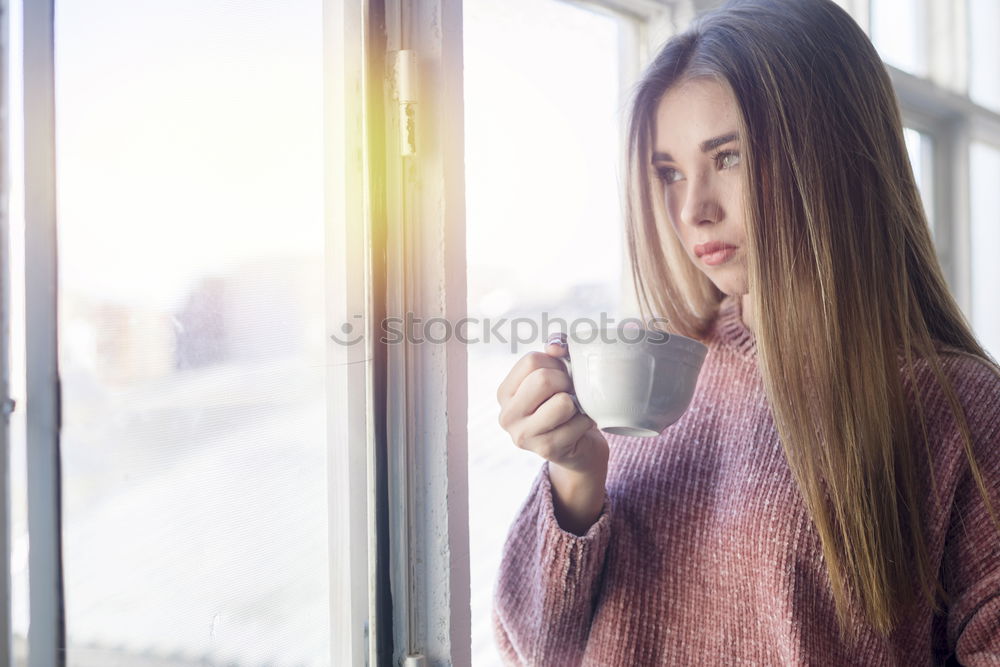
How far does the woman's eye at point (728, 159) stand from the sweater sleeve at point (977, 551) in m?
0.35

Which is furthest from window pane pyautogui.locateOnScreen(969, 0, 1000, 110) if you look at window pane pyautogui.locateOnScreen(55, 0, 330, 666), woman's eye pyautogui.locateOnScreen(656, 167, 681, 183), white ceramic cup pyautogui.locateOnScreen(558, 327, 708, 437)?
window pane pyautogui.locateOnScreen(55, 0, 330, 666)

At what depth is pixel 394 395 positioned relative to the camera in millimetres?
742

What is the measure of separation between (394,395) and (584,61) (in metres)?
0.63

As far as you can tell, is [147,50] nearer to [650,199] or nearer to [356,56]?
[356,56]

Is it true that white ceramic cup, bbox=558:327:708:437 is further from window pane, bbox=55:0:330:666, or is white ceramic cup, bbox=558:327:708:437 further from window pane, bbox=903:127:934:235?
window pane, bbox=903:127:934:235

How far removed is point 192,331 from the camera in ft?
1.92

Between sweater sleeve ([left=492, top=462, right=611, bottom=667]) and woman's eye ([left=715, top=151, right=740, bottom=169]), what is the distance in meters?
0.40

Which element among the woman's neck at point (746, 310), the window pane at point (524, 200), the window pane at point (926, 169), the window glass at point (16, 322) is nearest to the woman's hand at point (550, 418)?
the window pane at point (524, 200)

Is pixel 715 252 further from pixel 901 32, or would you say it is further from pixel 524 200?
pixel 901 32

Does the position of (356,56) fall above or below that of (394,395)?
above

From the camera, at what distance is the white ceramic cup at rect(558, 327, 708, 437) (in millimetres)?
650

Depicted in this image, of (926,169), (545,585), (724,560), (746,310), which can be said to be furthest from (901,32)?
(545,585)

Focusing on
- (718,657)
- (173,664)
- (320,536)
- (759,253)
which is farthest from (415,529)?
(759,253)

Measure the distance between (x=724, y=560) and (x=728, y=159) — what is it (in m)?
0.44
